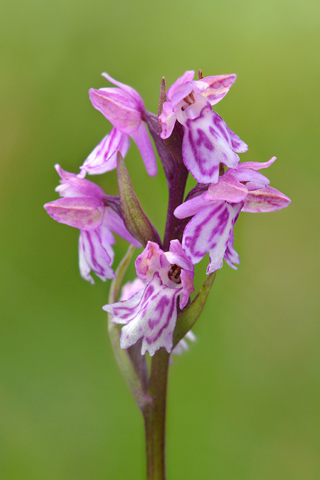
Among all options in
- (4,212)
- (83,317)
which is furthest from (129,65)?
(83,317)

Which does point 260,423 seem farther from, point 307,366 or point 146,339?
point 146,339

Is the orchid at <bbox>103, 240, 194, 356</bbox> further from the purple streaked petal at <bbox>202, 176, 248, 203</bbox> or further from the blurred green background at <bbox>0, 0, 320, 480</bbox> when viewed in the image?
the blurred green background at <bbox>0, 0, 320, 480</bbox>

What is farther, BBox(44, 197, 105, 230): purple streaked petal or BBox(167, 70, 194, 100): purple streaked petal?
BBox(44, 197, 105, 230): purple streaked petal

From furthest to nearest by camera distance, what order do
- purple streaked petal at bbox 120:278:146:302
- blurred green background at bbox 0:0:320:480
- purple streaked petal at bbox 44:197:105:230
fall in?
blurred green background at bbox 0:0:320:480, purple streaked petal at bbox 120:278:146:302, purple streaked petal at bbox 44:197:105:230

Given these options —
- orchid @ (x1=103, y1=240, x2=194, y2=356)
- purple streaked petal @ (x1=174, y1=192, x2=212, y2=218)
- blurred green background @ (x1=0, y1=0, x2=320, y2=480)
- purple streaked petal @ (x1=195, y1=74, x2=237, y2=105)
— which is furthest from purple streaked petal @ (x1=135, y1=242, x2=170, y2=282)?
blurred green background @ (x1=0, y1=0, x2=320, y2=480)

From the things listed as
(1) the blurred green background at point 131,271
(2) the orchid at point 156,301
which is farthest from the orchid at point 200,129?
(1) the blurred green background at point 131,271

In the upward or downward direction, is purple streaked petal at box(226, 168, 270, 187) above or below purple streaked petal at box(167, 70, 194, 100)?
below

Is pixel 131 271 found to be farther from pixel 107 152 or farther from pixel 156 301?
pixel 156 301
